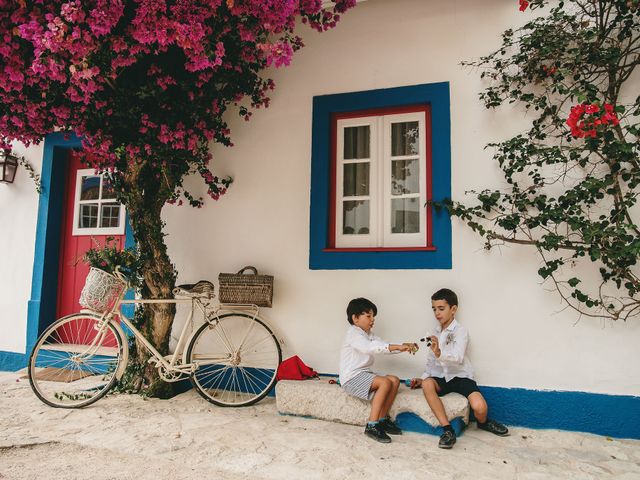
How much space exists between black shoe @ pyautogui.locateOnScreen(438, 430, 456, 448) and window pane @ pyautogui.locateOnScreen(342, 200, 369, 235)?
75.6 inches

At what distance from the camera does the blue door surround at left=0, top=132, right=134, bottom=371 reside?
559 cm

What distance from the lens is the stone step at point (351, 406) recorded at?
3537mm

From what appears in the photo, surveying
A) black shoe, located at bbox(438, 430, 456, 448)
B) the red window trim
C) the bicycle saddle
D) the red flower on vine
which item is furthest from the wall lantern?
the red flower on vine

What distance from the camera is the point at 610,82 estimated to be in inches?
147

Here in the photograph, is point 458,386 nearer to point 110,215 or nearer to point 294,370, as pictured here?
point 294,370

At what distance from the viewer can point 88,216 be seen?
19.0 ft

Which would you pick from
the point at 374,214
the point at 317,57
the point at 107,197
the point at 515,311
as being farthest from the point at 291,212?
the point at 107,197

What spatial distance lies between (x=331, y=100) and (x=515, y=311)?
2.59 metres

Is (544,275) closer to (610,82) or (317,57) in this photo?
(610,82)

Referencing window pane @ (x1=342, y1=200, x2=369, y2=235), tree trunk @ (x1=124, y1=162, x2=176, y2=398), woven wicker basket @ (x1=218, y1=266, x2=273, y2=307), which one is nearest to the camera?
woven wicker basket @ (x1=218, y1=266, x2=273, y2=307)

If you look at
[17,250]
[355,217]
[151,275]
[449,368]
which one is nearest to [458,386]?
[449,368]

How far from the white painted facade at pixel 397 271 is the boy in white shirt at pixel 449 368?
194 millimetres

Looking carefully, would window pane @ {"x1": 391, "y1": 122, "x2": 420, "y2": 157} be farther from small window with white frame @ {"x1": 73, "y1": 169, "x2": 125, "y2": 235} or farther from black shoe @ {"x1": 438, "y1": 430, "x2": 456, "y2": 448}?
small window with white frame @ {"x1": 73, "y1": 169, "x2": 125, "y2": 235}

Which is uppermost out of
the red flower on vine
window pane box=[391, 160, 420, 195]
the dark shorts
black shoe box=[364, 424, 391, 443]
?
the red flower on vine
